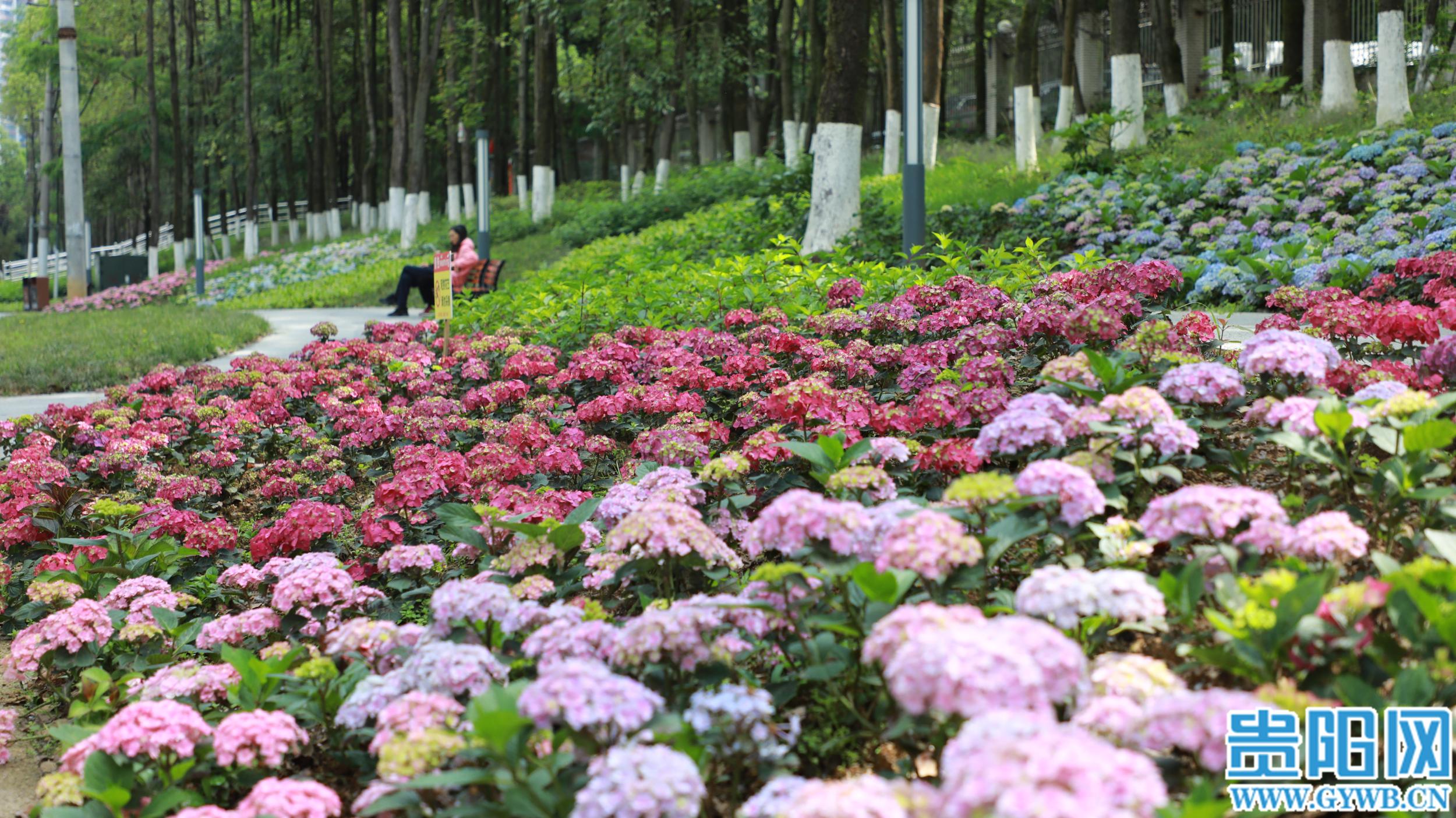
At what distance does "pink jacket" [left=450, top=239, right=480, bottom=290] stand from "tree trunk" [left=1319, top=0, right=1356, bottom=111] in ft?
37.2

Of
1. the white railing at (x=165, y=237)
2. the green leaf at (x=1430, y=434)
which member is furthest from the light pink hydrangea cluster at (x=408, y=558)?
the white railing at (x=165, y=237)

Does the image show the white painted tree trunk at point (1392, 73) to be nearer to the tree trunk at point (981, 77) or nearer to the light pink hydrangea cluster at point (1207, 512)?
the light pink hydrangea cluster at point (1207, 512)

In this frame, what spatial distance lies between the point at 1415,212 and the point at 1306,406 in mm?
7355

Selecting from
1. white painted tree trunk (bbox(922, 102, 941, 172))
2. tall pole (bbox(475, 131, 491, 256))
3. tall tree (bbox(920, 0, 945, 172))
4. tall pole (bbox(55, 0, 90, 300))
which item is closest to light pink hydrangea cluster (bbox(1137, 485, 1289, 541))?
tall pole (bbox(475, 131, 491, 256))

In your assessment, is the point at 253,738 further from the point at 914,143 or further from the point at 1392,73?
the point at 1392,73

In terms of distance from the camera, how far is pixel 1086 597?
236 cm

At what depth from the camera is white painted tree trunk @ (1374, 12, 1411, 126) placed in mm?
13125

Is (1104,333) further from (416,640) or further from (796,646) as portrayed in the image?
(416,640)

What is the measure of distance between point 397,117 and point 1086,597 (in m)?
28.8

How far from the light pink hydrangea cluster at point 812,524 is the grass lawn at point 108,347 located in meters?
9.62

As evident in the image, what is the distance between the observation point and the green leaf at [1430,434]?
2.87m

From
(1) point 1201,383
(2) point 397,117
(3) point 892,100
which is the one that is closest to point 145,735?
(1) point 1201,383

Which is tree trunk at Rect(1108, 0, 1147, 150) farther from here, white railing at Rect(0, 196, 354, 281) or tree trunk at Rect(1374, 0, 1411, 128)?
white railing at Rect(0, 196, 354, 281)

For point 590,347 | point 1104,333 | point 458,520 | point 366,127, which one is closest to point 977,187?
point 590,347
